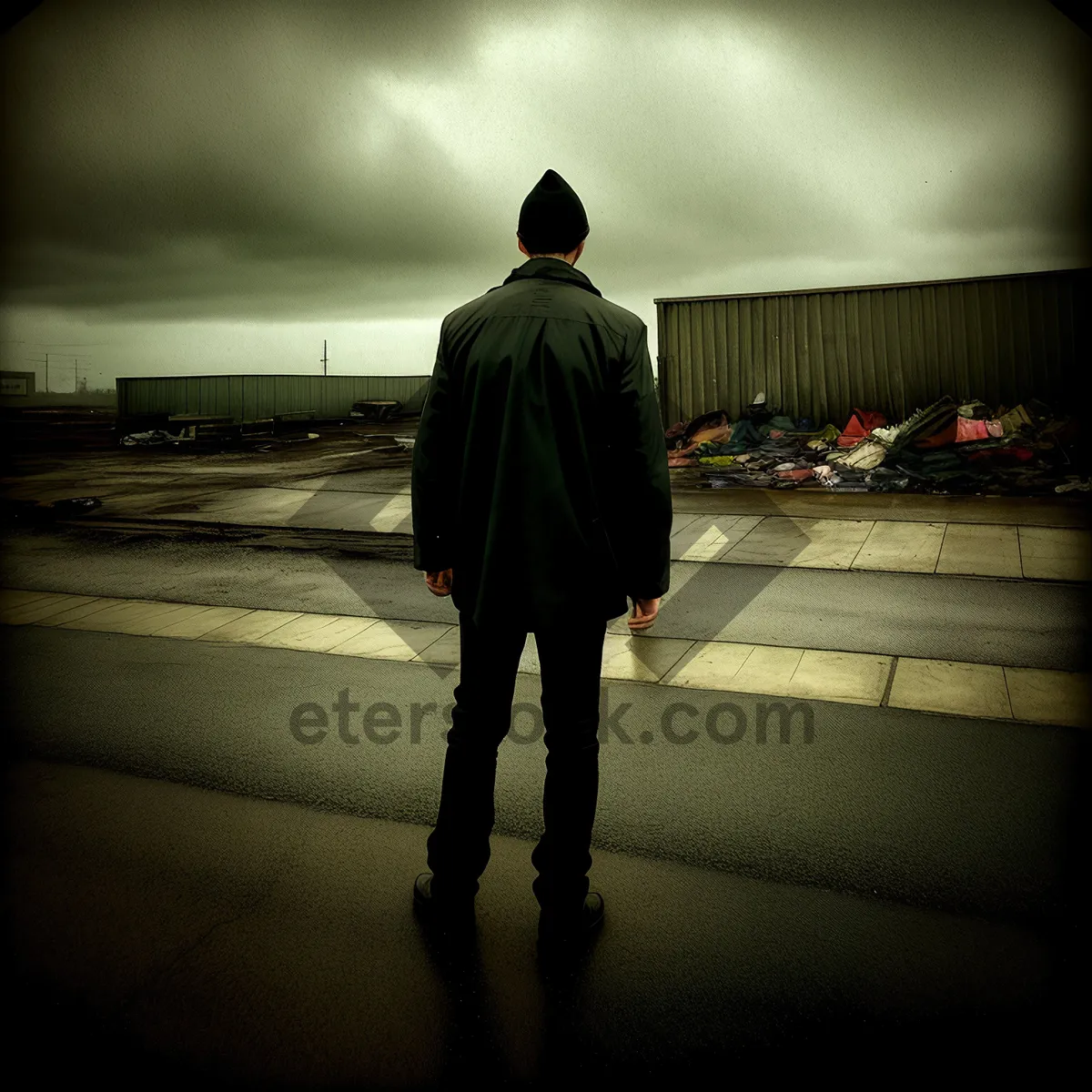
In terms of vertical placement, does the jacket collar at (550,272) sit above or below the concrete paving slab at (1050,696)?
above

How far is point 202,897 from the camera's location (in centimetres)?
260

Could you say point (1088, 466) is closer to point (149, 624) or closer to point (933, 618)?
point (933, 618)

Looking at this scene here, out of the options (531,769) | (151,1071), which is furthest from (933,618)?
(151,1071)

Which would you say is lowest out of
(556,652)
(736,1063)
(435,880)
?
(736,1063)

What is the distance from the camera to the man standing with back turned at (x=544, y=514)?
87.4 inches

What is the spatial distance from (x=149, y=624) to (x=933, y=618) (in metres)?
5.43

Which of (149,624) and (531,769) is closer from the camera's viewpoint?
(531,769)

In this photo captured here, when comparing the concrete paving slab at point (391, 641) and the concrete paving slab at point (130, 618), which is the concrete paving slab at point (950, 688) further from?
the concrete paving slab at point (130, 618)

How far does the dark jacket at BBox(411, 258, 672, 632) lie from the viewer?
7.25ft

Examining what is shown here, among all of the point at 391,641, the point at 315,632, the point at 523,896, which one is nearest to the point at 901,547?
the point at 391,641

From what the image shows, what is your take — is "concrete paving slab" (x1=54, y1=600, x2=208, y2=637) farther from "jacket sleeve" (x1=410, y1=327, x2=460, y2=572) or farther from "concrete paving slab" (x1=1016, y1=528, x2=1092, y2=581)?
"concrete paving slab" (x1=1016, y1=528, x2=1092, y2=581)

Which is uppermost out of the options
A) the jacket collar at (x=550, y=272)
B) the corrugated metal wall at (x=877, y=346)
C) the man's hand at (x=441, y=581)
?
the corrugated metal wall at (x=877, y=346)

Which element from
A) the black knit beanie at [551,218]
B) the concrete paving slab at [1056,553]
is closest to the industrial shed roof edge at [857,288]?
the concrete paving slab at [1056,553]

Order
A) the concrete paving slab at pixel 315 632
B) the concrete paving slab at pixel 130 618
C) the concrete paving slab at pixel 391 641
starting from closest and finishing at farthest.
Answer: the concrete paving slab at pixel 391 641 < the concrete paving slab at pixel 315 632 < the concrete paving slab at pixel 130 618
